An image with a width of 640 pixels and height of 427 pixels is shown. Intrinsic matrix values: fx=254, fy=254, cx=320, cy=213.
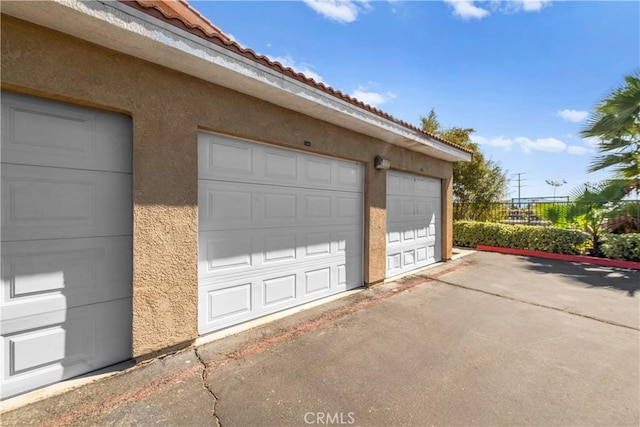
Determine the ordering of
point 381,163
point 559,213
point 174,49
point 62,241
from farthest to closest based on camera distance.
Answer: point 559,213
point 381,163
point 174,49
point 62,241

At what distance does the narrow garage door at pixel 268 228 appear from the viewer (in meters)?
3.81

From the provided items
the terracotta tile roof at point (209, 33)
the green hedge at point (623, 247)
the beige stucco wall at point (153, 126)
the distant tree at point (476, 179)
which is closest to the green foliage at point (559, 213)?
the green hedge at point (623, 247)

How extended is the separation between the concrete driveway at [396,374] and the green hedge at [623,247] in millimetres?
5074

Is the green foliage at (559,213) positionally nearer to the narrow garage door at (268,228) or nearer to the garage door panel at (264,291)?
the narrow garage door at (268,228)

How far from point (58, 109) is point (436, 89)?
31.7 feet

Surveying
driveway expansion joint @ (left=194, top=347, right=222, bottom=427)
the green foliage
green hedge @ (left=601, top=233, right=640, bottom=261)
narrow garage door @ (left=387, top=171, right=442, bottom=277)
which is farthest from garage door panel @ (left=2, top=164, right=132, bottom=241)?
the green foliage

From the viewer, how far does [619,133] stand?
878 cm

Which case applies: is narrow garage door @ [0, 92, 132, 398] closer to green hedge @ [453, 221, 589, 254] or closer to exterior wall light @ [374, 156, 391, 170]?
exterior wall light @ [374, 156, 391, 170]

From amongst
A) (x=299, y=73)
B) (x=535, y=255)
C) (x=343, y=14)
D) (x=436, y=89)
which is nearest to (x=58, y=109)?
(x=299, y=73)

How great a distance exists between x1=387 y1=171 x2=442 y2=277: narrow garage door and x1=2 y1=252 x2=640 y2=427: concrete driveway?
7.45 feet

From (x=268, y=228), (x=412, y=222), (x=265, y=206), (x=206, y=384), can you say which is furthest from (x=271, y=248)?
(x=412, y=222)

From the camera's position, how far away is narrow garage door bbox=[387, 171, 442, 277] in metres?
6.89

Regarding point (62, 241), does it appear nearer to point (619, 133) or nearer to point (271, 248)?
point (271, 248)

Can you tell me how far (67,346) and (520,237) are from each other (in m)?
13.5
